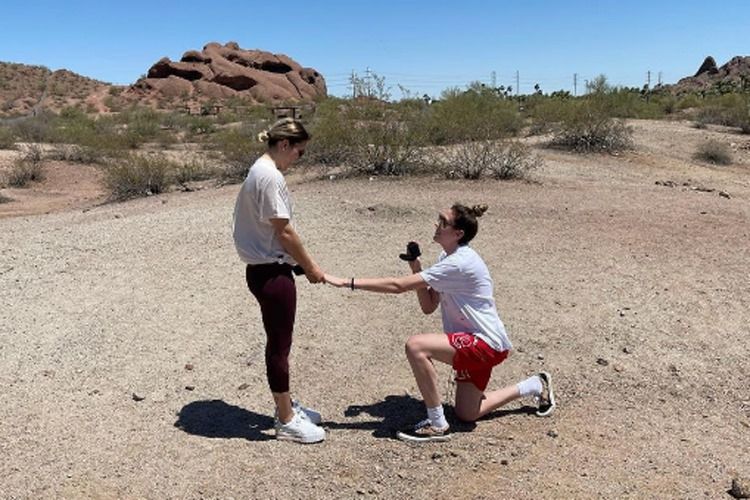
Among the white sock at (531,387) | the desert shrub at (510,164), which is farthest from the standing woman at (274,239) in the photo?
the desert shrub at (510,164)

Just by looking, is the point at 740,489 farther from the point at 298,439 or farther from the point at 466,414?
the point at 298,439

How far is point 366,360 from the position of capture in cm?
555

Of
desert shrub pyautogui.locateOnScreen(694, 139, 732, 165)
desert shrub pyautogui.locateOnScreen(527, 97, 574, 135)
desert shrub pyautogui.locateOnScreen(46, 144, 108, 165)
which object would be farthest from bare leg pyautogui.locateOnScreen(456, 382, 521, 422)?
desert shrub pyautogui.locateOnScreen(46, 144, 108, 165)

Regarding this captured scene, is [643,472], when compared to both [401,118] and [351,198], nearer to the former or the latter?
[351,198]

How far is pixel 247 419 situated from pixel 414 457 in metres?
1.14

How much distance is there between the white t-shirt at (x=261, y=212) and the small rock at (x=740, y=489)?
101 inches

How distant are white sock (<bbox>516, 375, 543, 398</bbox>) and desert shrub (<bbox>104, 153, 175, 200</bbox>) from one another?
11.6 m

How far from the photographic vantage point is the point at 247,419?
15.2 ft

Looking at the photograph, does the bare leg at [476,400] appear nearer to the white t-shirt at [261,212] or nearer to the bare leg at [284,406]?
the bare leg at [284,406]

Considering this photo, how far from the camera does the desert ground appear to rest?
396 cm

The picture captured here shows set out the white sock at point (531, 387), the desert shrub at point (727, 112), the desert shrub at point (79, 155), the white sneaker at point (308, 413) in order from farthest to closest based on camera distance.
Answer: the desert shrub at point (727, 112) < the desert shrub at point (79, 155) < the white sock at point (531, 387) < the white sneaker at point (308, 413)

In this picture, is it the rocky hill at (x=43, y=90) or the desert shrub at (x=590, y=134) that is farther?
the rocky hill at (x=43, y=90)

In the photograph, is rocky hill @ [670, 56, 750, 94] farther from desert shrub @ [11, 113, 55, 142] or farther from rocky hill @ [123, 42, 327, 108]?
desert shrub @ [11, 113, 55, 142]

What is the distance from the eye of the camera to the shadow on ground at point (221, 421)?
14.5ft
